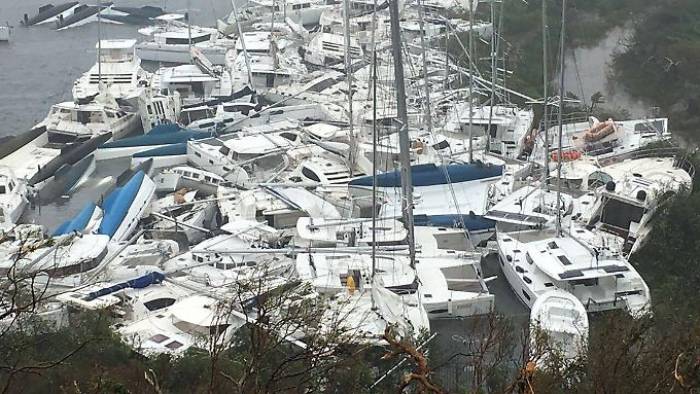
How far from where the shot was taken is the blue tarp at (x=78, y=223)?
16.6 meters

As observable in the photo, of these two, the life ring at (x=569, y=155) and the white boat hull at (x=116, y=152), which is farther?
the white boat hull at (x=116, y=152)

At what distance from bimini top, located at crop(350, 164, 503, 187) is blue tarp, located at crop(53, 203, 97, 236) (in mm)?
5055

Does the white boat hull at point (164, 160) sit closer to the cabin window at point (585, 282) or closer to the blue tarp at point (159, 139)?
the blue tarp at point (159, 139)

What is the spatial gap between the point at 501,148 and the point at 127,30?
2062 cm

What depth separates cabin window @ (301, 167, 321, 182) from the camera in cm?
1876

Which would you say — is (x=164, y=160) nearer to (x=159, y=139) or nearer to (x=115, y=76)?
(x=159, y=139)

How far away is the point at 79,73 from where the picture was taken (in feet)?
101

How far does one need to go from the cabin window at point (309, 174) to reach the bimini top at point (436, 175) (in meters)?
0.95

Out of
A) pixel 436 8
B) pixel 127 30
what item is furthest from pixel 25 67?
pixel 436 8

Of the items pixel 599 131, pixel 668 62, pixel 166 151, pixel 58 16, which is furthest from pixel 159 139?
pixel 58 16

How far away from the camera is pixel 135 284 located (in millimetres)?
14352

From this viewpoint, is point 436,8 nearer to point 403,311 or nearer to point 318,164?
point 318,164

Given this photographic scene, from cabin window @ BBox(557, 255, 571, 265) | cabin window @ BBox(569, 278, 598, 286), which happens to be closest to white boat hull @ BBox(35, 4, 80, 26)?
cabin window @ BBox(557, 255, 571, 265)

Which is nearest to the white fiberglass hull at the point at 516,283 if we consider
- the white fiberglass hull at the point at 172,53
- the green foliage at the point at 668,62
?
the green foliage at the point at 668,62
